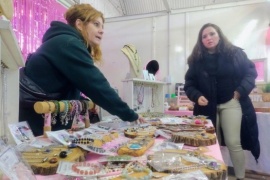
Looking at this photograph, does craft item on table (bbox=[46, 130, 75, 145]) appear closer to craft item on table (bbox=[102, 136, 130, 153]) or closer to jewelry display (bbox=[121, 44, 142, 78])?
craft item on table (bbox=[102, 136, 130, 153])

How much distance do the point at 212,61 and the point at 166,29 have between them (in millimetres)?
1770

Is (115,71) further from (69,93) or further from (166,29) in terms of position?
(69,93)

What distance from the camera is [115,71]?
3.33 m

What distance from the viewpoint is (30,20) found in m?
1.88

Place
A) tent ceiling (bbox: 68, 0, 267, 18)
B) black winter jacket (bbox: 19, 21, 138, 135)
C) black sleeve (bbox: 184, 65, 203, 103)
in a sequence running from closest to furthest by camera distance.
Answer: black winter jacket (bbox: 19, 21, 138, 135) < black sleeve (bbox: 184, 65, 203, 103) < tent ceiling (bbox: 68, 0, 267, 18)

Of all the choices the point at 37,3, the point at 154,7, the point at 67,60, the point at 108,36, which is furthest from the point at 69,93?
the point at 154,7

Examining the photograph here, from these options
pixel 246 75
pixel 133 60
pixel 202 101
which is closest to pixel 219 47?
pixel 246 75

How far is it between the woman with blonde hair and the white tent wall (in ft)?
7.20

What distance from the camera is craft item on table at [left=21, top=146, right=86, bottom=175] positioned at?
456 mm

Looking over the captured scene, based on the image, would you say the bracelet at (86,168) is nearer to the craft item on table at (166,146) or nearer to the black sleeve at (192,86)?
the craft item on table at (166,146)

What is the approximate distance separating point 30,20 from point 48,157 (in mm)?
1671

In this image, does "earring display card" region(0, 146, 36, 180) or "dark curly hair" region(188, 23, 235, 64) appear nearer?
"earring display card" region(0, 146, 36, 180)

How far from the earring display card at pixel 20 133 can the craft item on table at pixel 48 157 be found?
135mm

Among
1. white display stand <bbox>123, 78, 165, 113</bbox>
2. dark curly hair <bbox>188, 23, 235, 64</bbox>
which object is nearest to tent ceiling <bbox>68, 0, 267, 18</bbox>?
white display stand <bbox>123, 78, 165, 113</bbox>
